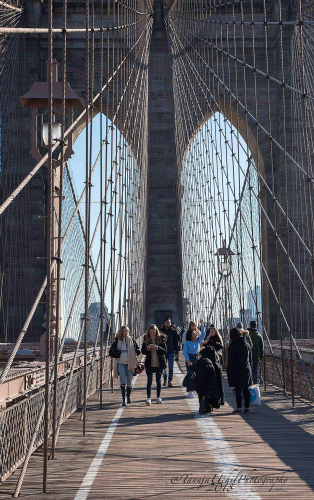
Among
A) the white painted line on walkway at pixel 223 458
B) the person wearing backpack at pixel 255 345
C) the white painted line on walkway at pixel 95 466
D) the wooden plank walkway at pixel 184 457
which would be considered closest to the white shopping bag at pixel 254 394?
the wooden plank walkway at pixel 184 457

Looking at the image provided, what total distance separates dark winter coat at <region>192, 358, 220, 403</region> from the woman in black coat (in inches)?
7.1

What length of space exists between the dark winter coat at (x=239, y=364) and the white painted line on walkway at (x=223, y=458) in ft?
1.46

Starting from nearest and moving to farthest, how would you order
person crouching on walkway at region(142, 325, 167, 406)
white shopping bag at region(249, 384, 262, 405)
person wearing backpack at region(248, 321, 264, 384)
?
white shopping bag at region(249, 384, 262, 405), person crouching on walkway at region(142, 325, 167, 406), person wearing backpack at region(248, 321, 264, 384)

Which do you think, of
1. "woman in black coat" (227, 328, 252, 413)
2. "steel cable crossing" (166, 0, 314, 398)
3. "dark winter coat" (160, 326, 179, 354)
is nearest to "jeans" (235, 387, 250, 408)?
"woman in black coat" (227, 328, 252, 413)

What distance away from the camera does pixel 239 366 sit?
7184 mm

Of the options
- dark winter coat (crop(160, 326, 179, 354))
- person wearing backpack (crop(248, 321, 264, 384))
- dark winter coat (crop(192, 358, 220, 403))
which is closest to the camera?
dark winter coat (crop(192, 358, 220, 403))

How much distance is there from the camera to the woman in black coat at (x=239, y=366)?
713 cm

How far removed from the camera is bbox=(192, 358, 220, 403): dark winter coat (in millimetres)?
7047

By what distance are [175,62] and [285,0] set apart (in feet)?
12.6

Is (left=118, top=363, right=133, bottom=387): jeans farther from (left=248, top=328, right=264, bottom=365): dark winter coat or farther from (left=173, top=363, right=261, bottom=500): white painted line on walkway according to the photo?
(left=248, top=328, right=264, bottom=365): dark winter coat

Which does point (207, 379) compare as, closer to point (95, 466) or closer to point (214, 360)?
point (214, 360)

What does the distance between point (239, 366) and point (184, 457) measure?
2.54 meters

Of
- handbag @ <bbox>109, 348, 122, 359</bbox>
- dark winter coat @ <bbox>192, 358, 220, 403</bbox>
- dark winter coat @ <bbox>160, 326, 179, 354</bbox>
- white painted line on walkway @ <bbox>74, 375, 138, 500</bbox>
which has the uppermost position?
dark winter coat @ <bbox>160, 326, 179, 354</bbox>

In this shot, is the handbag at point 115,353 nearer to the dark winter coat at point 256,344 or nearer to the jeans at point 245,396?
the jeans at point 245,396
